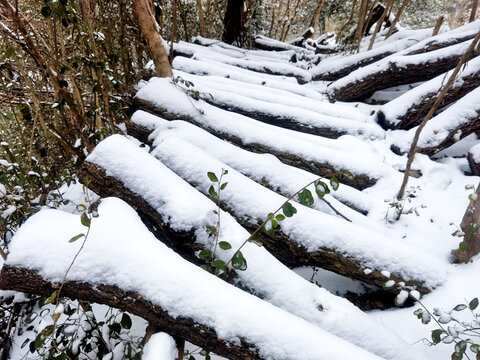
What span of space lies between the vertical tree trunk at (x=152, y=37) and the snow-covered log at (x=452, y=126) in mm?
2320

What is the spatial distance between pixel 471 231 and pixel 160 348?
1.50m

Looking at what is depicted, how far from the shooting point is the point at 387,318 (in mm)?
1340

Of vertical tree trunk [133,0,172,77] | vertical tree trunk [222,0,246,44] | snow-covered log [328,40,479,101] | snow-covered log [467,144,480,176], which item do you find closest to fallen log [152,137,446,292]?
snow-covered log [467,144,480,176]

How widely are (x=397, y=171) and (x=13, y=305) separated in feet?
8.73

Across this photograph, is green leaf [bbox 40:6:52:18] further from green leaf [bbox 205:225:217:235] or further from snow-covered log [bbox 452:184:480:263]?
snow-covered log [bbox 452:184:480:263]

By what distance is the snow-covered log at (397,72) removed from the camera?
2943mm

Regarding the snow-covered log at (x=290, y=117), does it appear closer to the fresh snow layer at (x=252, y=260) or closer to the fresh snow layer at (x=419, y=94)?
the fresh snow layer at (x=419, y=94)

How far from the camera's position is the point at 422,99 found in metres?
2.58

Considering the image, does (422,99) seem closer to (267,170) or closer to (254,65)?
(267,170)

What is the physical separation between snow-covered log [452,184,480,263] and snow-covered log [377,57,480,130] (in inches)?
49.6

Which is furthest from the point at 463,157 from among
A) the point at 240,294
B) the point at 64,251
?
the point at 64,251

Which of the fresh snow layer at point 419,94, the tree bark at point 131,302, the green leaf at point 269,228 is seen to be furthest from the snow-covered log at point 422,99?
the tree bark at point 131,302

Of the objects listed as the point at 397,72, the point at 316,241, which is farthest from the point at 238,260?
the point at 397,72

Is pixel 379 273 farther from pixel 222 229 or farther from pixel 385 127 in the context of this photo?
pixel 385 127
